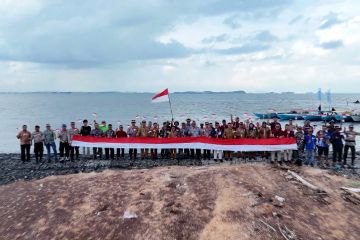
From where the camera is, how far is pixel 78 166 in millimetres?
16562

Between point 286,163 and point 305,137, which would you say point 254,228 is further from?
point 305,137

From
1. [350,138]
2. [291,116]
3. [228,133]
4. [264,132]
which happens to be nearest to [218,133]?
[228,133]

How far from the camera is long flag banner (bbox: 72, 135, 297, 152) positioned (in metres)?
16.0

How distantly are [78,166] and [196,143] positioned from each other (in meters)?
5.88

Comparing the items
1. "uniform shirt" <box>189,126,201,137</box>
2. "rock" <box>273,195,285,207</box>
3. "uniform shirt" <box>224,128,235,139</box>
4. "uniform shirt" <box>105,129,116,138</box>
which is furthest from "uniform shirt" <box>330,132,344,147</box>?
"uniform shirt" <box>105,129,116,138</box>

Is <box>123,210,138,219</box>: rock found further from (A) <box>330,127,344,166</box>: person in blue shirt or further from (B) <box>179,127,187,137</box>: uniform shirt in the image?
(A) <box>330,127,344,166</box>: person in blue shirt

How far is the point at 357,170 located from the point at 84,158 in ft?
45.0

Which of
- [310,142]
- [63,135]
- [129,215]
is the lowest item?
[129,215]

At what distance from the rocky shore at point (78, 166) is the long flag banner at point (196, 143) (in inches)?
30.1

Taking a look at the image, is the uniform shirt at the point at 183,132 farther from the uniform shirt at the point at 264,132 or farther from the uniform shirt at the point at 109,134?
the uniform shirt at the point at 264,132

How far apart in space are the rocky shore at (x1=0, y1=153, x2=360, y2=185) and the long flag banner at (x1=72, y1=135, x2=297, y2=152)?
0.77 m

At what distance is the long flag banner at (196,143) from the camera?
16.0 meters

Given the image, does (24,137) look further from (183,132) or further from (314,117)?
(314,117)

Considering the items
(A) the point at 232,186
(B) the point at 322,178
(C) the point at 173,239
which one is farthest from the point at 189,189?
(B) the point at 322,178
